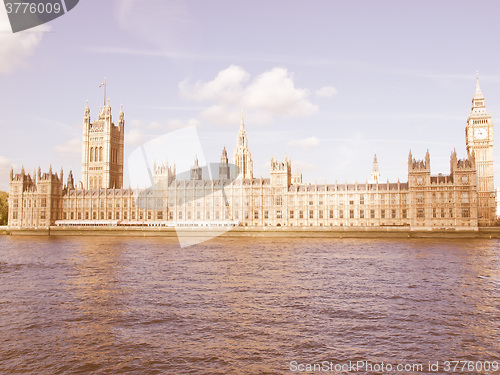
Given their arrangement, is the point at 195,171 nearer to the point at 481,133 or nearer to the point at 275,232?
the point at 275,232

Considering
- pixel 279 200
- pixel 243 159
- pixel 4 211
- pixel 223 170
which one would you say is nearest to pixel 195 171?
pixel 223 170

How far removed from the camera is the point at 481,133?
141875 mm

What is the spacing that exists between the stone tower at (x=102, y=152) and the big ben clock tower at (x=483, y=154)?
5042 inches

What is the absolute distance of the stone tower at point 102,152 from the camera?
174 m

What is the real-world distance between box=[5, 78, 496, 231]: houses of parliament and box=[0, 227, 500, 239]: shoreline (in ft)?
12.2

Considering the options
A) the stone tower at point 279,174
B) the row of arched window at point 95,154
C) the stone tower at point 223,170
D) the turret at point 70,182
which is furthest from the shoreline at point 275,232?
the row of arched window at point 95,154

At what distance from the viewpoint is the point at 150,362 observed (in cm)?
2120

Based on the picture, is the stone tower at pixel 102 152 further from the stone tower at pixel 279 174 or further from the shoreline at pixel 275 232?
the stone tower at pixel 279 174

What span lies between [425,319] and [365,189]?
9460cm

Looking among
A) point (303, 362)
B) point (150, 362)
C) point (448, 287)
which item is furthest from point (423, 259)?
point (150, 362)

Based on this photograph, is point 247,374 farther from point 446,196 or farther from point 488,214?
point 488,214

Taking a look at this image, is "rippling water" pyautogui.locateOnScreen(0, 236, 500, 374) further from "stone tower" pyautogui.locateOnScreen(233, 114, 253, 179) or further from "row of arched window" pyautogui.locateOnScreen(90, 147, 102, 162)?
"stone tower" pyautogui.locateOnScreen(233, 114, 253, 179)

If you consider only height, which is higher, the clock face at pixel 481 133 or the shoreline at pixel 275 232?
the clock face at pixel 481 133

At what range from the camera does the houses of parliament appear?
111812 millimetres
